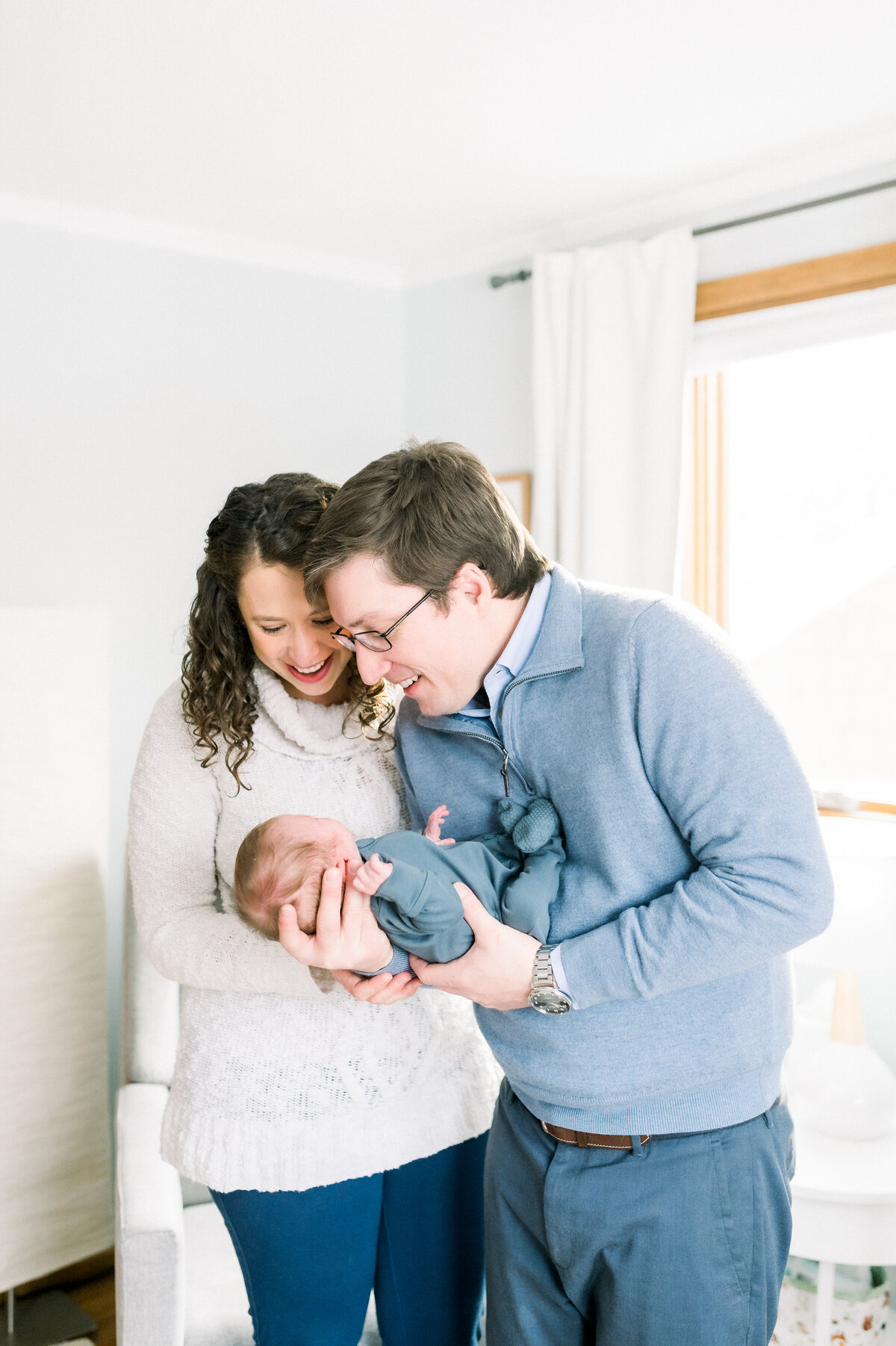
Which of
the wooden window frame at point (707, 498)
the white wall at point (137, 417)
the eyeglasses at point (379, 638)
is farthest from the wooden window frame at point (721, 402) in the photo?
the eyeglasses at point (379, 638)

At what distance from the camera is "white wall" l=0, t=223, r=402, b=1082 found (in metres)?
2.91

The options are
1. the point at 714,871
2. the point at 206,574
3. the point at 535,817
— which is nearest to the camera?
the point at 714,871

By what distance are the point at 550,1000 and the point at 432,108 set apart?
6.51 feet

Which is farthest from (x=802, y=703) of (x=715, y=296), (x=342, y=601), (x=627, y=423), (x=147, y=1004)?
(x=342, y=601)

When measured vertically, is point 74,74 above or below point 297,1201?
above

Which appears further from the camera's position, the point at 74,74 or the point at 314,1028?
the point at 74,74

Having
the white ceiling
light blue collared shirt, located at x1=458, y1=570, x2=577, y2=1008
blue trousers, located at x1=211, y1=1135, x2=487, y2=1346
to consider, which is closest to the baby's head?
light blue collared shirt, located at x1=458, y1=570, x2=577, y2=1008

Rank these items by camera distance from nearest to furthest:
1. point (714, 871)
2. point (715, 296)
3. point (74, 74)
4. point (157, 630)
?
point (714, 871) → point (74, 74) → point (715, 296) → point (157, 630)

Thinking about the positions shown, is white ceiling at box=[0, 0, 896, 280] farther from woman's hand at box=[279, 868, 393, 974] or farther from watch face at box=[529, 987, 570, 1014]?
watch face at box=[529, 987, 570, 1014]

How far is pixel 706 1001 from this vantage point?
46.2 inches

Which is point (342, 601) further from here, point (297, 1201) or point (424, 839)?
point (297, 1201)

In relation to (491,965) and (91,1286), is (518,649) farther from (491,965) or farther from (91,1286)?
(91,1286)

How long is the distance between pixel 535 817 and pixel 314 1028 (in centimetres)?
46

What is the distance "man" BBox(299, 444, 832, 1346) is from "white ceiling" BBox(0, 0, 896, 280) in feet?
4.12
